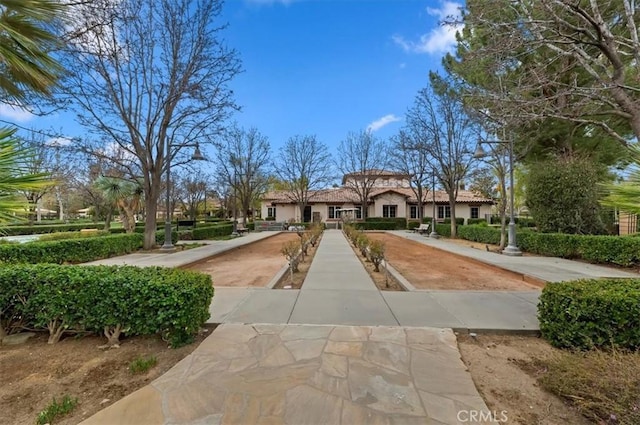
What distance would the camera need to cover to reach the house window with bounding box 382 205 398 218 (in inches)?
1446

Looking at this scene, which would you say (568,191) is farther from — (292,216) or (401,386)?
(292,216)

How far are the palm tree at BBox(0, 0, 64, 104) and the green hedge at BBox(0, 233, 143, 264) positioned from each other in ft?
21.0

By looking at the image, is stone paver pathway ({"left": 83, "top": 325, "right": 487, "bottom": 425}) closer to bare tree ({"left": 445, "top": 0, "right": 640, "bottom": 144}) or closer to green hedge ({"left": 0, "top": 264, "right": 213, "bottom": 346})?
green hedge ({"left": 0, "top": 264, "right": 213, "bottom": 346})

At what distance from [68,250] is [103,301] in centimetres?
814

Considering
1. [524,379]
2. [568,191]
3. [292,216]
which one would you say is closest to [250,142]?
[292,216]

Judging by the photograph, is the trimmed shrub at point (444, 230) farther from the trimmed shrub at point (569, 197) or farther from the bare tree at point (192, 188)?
the bare tree at point (192, 188)

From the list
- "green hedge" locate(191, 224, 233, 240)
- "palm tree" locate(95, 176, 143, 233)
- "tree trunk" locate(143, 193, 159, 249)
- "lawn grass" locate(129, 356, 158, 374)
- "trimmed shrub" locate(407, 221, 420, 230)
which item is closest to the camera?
"lawn grass" locate(129, 356, 158, 374)

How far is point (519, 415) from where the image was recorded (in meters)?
2.31

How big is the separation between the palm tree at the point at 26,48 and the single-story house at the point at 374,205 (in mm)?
31604

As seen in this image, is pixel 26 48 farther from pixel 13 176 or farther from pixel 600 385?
pixel 600 385

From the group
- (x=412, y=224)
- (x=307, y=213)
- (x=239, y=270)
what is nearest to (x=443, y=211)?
(x=412, y=224)

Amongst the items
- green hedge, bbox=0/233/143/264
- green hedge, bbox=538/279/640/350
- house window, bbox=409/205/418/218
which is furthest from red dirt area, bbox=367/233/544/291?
house window, bbox=409/205/418/218

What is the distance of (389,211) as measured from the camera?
1451 inches

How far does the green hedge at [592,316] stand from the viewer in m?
3.09
